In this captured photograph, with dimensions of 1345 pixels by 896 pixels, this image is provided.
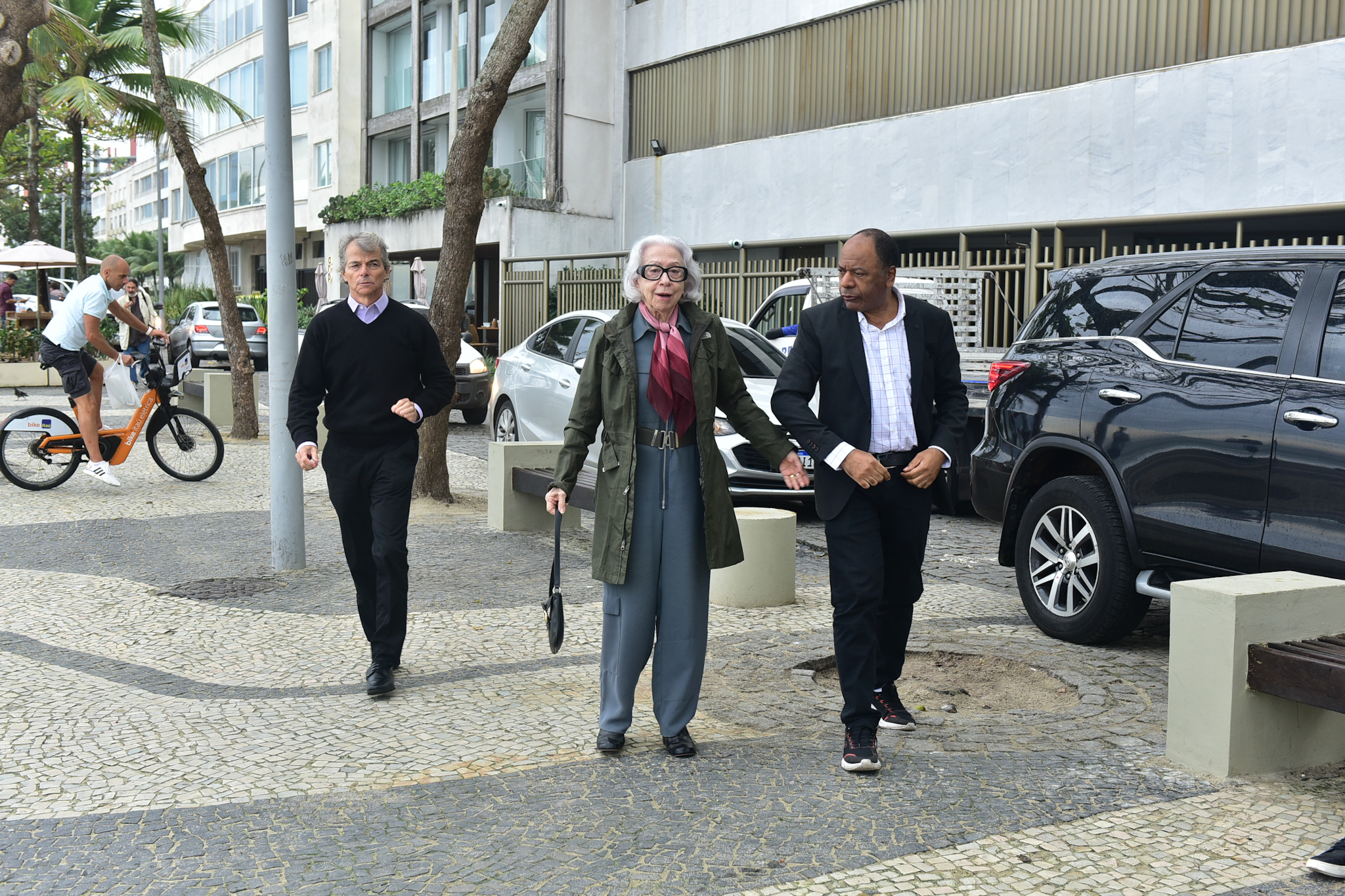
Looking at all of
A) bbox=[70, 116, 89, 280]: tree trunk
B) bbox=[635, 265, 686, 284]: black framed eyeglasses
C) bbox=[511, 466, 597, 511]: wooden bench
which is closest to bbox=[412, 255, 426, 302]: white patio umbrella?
bbox=[70, 116, 89, 280]: tree trunk

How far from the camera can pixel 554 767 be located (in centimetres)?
454

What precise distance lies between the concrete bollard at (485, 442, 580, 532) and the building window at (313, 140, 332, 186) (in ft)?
105

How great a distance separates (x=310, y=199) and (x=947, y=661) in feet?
124

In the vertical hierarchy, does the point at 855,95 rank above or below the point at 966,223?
above

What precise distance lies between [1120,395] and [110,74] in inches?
1009

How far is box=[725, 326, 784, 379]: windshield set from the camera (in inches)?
427

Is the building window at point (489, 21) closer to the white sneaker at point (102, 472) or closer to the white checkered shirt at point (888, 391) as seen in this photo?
the white sneaker at point (102, 472)

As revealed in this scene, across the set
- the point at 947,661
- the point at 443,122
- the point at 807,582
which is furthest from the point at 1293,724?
the point at 443,122

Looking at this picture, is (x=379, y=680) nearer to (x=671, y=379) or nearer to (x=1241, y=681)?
(x=671, y=379)

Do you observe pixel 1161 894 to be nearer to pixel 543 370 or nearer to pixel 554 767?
pixel 554 767

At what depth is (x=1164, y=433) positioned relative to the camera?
5758mm

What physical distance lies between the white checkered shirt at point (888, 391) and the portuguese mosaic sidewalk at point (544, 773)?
113cm

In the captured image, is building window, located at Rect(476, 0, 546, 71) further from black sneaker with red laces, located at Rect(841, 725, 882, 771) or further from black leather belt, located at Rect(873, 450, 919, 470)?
black sneaker with red laces, located at Rect(841, 725, 882, 771)

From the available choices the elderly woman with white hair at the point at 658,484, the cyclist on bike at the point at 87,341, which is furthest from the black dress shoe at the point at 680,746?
the cyclist on bike at the point at 87,341
